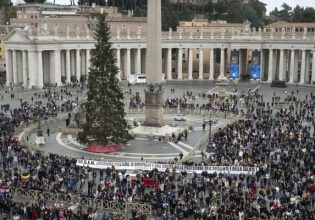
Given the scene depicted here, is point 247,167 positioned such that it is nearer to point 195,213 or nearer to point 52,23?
point 195,213

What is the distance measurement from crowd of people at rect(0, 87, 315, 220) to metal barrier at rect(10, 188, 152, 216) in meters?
0.31

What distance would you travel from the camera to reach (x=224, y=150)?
3847 centimetres

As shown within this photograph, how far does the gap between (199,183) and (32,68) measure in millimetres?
56086

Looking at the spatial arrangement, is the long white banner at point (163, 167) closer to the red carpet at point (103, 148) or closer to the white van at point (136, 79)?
the red carpet at point (103, 148)

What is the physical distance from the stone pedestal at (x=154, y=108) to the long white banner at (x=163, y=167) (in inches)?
502

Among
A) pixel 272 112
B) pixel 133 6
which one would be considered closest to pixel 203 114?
pixel 272 112

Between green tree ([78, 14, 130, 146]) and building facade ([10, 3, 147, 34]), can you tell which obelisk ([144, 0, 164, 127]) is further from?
building facade ([10, 3, 147, 34])

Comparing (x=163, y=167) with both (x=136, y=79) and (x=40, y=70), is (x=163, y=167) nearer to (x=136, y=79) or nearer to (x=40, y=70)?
(x=40, y=70)

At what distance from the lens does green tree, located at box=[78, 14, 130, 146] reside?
41031 mm

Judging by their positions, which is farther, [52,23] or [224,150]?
[52,23]

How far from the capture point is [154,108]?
47.0 meters

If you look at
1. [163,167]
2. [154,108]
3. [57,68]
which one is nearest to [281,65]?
[57,68]

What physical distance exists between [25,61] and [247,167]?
5611 cm

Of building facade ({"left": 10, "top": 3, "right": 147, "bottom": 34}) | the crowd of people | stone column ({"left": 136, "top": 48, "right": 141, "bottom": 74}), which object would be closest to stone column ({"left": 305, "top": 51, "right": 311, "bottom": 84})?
stone column ({"left": 136, "top": 48, "right": 141, "bottom": 74})
